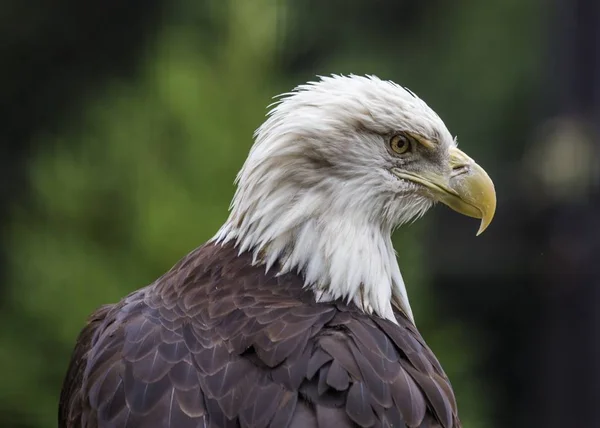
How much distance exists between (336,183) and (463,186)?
1.31 ft

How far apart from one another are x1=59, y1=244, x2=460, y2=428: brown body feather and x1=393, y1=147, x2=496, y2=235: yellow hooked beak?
42 cm

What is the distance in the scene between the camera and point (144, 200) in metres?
5.77

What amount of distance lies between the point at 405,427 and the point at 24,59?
5489mm

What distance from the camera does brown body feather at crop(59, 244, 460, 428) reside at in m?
2.54

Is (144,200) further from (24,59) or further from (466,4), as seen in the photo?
(466,4)

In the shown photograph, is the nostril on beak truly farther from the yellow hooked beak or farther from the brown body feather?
the brown body feather

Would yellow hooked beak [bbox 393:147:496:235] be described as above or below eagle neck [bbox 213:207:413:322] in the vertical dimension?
above

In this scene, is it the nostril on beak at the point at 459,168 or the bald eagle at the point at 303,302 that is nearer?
the bald eagle at the point at 303,302

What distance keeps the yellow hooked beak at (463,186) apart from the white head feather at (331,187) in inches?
4.8

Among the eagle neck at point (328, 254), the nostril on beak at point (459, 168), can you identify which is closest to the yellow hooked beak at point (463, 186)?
the nostril on beak at point (459, 168)

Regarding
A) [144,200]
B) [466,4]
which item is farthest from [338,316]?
[466,4]

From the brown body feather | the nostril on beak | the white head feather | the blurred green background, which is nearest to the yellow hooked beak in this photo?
the nostril on beak

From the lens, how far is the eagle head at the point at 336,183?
9.73ft

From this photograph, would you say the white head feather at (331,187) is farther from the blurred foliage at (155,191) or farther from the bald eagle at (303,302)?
the blurred foliage at (155,191)
